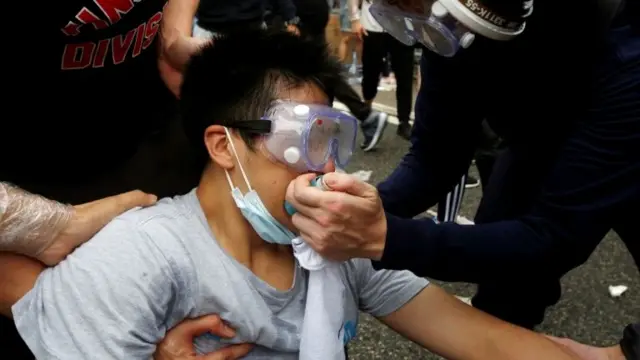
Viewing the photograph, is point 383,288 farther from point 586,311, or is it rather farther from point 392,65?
point 392,65

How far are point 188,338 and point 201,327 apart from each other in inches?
1.2

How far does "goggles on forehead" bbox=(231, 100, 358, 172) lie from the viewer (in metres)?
1.16

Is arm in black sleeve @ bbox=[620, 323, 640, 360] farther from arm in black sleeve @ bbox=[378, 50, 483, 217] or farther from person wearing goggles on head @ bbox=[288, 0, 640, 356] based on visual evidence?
arm in black sleeve @ bbox=[378, 50, 483, 217]

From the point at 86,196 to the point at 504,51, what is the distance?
2.68 ft

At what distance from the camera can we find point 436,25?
1.13 meters

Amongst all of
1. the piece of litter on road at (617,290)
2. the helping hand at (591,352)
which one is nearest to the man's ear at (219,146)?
the helping hand at (591,352)

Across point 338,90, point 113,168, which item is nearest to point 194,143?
point 113,168

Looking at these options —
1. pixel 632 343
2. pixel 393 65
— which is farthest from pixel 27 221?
pixel 393 65

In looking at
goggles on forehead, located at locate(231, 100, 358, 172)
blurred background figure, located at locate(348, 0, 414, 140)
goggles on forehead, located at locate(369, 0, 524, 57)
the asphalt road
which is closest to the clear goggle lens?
goggles on forehead, located at locate(231, 100, 358, 172)

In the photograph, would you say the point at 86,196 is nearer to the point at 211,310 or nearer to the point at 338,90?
the point at 211,310

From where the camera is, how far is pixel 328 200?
3.36 ft

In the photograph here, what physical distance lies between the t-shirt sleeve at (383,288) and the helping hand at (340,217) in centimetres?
18

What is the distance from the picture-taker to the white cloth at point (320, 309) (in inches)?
43.8

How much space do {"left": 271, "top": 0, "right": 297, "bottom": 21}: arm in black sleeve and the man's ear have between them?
301cm
